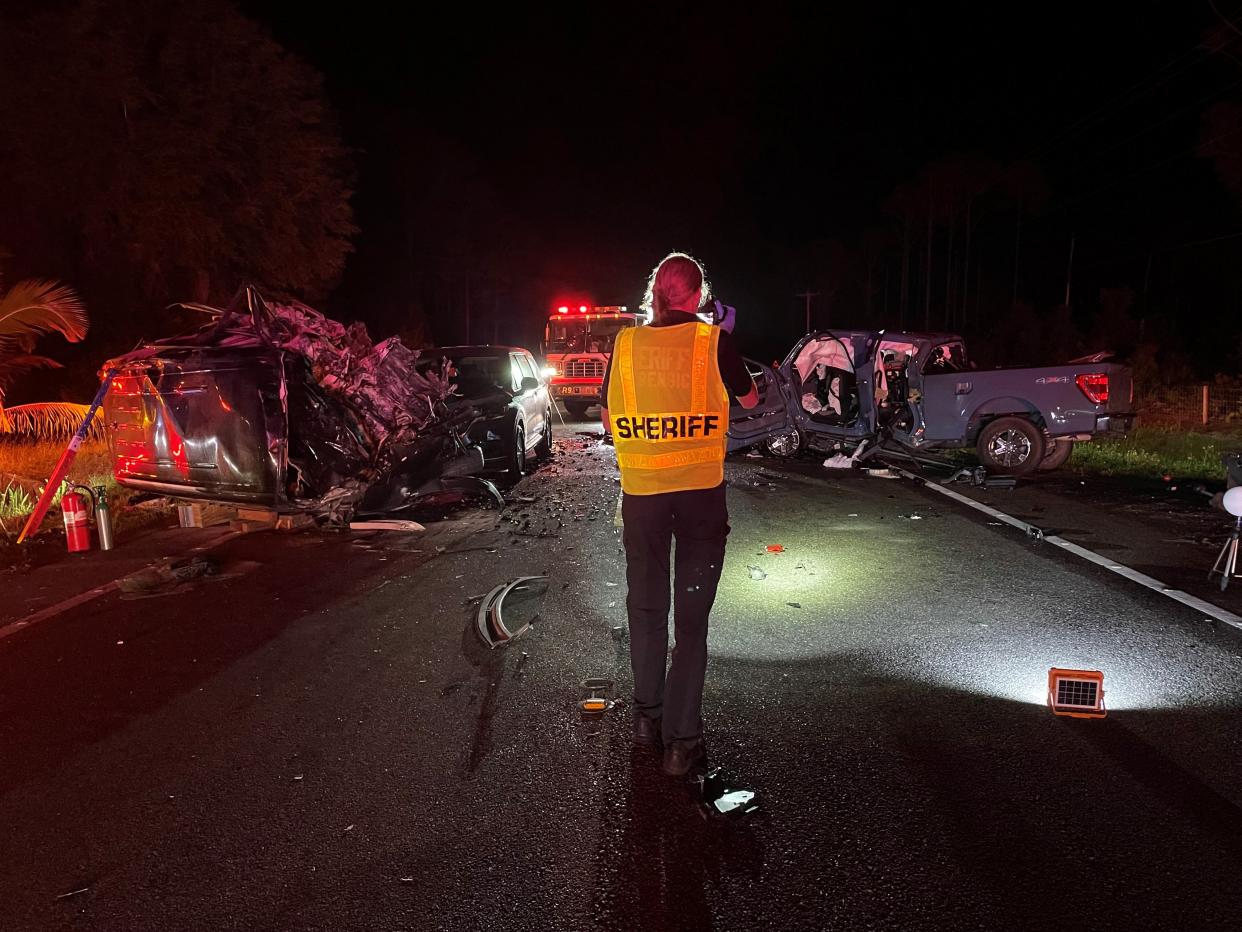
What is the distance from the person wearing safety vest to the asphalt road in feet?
1.59

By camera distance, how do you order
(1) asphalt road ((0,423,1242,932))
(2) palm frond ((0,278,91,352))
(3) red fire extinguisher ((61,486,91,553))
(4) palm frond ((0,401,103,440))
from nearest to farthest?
1. (1) asphalt road ((0,423,1242,932))
2. (3) red fire extinguisher ((61,486,91,553))
3. (2) palm frond ((0,278,91,352))
4. (4) palm frond ((0,401,103,440))

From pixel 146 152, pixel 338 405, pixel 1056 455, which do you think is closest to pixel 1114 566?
pixel 1056 455

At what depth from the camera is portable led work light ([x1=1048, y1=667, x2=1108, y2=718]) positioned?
4.07 meters

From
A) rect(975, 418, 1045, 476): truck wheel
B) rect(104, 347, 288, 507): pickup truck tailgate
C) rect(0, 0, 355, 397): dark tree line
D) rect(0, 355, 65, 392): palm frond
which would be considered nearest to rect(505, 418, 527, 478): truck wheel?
rect(104, 347, 288, 507): pickup truck tailgate

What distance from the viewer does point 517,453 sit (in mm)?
11547

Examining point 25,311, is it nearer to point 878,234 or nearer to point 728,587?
point 728,587

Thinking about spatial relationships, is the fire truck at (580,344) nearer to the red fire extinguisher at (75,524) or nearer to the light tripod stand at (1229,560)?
the red fire extinguisher at (75,524)

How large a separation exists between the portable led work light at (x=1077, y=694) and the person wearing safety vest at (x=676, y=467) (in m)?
1.81

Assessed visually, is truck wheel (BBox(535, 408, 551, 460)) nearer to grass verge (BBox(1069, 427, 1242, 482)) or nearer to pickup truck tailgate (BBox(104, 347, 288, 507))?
pickup truck tailgate (BBox(104, 347, 288, 507))

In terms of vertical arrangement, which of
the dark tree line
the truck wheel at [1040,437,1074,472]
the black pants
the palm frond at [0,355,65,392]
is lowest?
the truck wheel at [1040,437,1074,472]

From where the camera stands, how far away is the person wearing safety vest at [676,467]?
3.48 metres

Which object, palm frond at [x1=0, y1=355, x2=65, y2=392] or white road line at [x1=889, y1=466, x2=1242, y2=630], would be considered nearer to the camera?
white road line at [x1=889, y1=466, x2=1242, y2=630]

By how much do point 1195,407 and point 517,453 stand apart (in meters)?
14.7

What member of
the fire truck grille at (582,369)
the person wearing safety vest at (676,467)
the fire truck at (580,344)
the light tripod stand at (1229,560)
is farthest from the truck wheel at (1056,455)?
the fire truck grille at (582,369)
